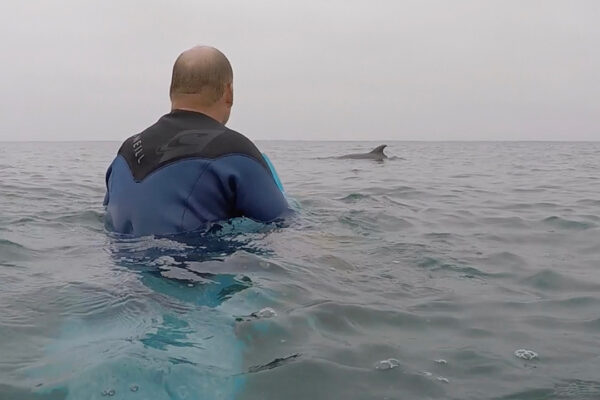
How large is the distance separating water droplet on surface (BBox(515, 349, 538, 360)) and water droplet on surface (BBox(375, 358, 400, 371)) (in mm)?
706

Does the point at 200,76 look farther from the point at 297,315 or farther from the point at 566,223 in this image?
the point at 566,223

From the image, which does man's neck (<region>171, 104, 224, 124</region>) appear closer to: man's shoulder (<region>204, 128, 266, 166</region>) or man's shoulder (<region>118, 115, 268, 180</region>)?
man's shoulder (<region>118, 115, 268, 180</region>)

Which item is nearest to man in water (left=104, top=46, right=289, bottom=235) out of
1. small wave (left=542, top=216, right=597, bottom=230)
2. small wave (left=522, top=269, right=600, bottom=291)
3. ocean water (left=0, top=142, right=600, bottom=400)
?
ocean water (left=0, top=142, right=600, bottom=400)

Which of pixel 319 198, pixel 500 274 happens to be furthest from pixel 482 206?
pixel 500 274

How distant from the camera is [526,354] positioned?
334 cm

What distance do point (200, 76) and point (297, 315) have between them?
2.14m

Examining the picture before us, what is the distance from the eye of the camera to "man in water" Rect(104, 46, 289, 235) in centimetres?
444

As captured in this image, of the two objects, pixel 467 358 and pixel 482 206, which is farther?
pixel 482 206

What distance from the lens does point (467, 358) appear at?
10.7 ft

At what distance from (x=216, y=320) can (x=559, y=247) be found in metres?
4.40

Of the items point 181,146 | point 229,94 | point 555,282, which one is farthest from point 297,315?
point 555,282

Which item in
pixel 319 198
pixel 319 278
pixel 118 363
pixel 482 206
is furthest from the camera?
pixel 319 198

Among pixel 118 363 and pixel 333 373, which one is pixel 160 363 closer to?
pixel 118 363

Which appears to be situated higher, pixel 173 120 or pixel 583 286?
pixel 173 120
